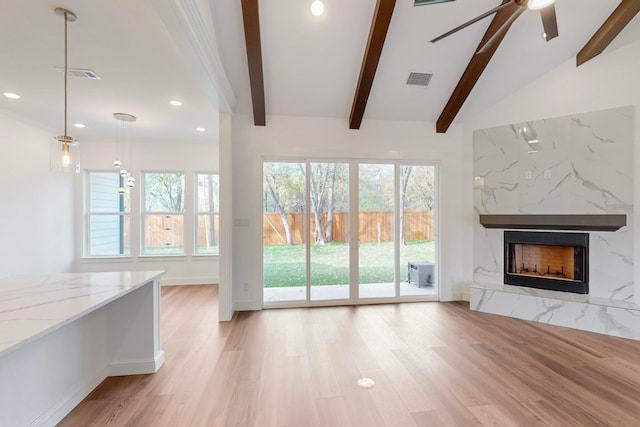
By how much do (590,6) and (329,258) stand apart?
14.4 feet

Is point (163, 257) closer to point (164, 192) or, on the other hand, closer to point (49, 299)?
point (164, 192)

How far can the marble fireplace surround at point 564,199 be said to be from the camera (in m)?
3.41

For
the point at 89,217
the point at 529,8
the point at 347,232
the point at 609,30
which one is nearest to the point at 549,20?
the point at 529,8

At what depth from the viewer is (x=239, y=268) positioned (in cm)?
413

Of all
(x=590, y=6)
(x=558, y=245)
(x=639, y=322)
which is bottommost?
(x=639, y=322)

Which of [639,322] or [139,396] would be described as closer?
[139,396]

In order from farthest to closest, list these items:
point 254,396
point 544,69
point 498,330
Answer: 1. point 544,69
2. point 498,330
3. point 254,396

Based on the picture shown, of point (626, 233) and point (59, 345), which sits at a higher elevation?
point (626, 233)

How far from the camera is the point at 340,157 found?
4.32 m

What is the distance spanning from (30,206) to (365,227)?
537 cm

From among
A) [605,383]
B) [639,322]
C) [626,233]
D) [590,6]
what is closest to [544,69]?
[590,6]

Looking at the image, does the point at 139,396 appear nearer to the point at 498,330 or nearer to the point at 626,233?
the point at 498,330

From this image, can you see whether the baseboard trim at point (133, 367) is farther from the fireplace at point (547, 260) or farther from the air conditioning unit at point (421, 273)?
the fireplace at point (547, 260)

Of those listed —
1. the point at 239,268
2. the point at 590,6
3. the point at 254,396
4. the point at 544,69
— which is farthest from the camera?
the point at 239,268
